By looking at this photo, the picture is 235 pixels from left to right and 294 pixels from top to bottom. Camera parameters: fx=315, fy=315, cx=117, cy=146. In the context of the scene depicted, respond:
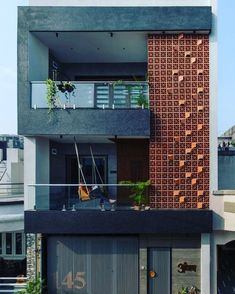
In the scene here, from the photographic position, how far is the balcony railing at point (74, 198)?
10.3 metres

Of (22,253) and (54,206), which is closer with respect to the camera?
(54,206)

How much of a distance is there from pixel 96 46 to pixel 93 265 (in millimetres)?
7987

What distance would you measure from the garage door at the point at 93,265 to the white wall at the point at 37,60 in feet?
18.9

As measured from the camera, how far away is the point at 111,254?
10812mm

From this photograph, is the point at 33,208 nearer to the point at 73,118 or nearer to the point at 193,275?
the point at 73,118

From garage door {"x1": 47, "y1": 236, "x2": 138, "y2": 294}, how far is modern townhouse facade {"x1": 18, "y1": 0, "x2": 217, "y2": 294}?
0.11 ft

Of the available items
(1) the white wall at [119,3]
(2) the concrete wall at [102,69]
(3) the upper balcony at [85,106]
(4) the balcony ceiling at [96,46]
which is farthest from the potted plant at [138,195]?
(1) the white wall at [119,3]

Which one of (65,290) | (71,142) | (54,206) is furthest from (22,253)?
(71,142)

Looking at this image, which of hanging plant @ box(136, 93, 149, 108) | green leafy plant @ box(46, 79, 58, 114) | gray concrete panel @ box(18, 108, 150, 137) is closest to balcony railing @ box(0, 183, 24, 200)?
gray concrete panel @ box(18, 108, 150, 137)

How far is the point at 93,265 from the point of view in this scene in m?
10.9

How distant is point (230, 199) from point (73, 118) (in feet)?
19.0

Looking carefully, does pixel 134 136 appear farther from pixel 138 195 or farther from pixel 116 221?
pixel 116 221

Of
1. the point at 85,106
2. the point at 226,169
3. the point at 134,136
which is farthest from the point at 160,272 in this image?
the point at 85,106

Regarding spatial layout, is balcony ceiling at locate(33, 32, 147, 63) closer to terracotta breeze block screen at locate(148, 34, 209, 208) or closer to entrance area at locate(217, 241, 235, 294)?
terracotta breeze block screen at locate(148, 34, 209, 208)
